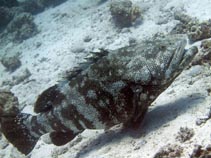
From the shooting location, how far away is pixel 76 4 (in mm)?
14945

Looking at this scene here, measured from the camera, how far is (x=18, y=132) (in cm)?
587

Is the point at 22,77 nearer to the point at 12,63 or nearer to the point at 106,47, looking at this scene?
the point at 12,63

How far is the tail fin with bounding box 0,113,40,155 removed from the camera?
583 cm

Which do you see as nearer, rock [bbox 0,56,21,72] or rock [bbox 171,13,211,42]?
rock [bbox 171,13,211,42]

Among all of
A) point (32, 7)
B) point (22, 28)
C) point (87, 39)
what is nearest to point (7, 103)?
point (87, 39)

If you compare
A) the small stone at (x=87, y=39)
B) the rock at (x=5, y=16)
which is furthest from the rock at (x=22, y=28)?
the small stone at (x=87, y=39)

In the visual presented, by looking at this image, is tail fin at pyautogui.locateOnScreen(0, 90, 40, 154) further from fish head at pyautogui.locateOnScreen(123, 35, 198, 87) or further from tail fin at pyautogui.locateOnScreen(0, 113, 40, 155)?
fish head at pyautogui.locateOnScreen(123, 35, 198, 87)

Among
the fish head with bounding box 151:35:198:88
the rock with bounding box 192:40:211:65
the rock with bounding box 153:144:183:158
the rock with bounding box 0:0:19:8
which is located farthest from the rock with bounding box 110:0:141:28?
the rock with bounding box 0:0:19:8

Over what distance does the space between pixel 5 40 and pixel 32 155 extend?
984 centimetres

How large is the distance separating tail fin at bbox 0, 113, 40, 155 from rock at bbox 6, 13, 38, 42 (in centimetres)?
925

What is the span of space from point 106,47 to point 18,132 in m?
4.80

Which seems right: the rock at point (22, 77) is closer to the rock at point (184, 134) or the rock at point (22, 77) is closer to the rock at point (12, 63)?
the rock at point (12, 63)

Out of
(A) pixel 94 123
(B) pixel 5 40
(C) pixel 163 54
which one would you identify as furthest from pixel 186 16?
(B) pixel 5 40

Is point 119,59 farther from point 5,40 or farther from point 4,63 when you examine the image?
point 5,40
